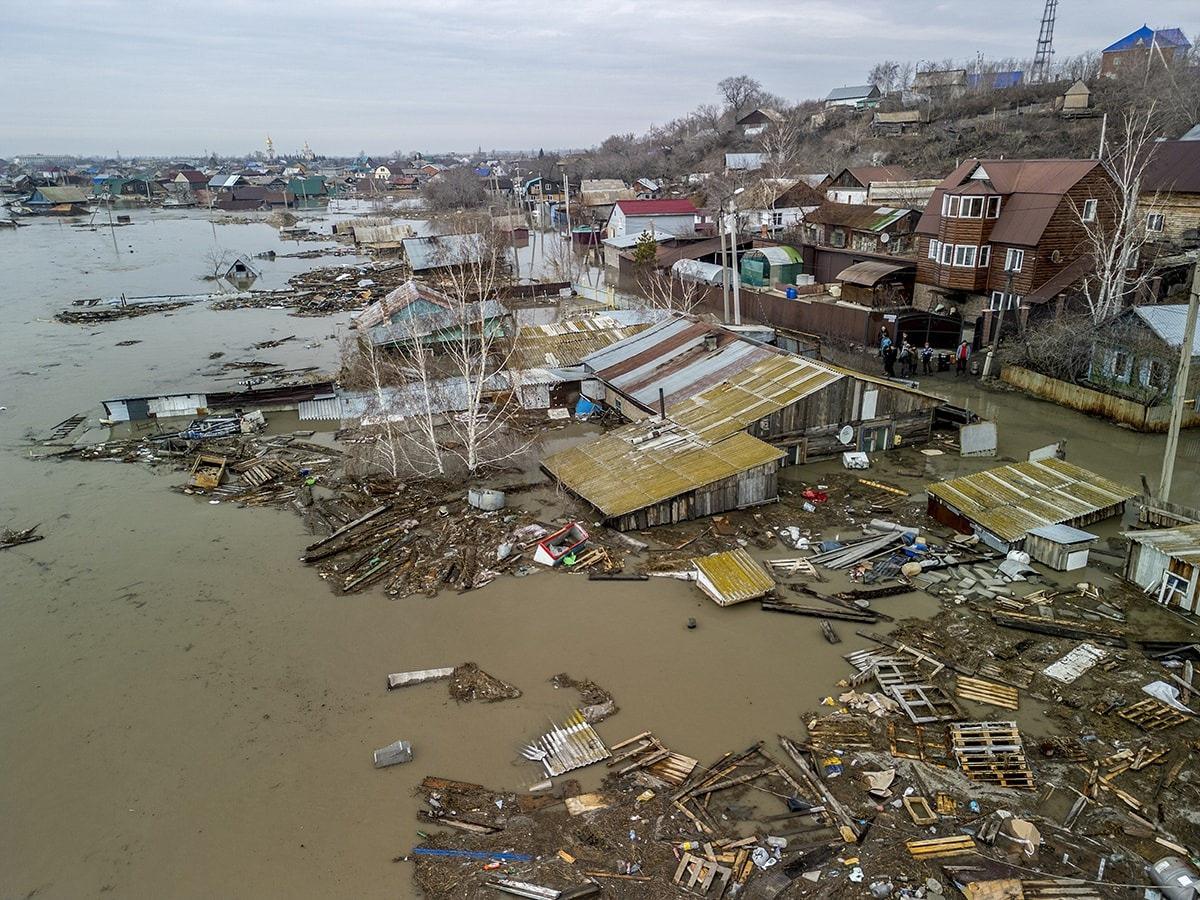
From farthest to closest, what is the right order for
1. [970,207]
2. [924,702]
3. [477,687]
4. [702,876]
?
[970,207], [477,687], [924,702], [702,876]

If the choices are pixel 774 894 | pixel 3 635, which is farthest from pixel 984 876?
pixel 3 635

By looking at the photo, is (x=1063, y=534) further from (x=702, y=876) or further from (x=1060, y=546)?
(x=702, y=876)

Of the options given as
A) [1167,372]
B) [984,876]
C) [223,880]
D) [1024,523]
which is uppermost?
[1167,372]

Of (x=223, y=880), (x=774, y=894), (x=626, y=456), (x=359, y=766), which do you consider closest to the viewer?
(x=774, y=894)

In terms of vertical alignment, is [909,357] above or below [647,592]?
Result: above

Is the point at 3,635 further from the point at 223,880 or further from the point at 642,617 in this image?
the point at 642,617

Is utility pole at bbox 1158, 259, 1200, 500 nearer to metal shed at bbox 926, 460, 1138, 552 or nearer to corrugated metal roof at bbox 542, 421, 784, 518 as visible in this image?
metal shed at bbox 926, 460, 1138, 552

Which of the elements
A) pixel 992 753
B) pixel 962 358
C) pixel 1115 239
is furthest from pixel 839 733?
pixel 1115 239
